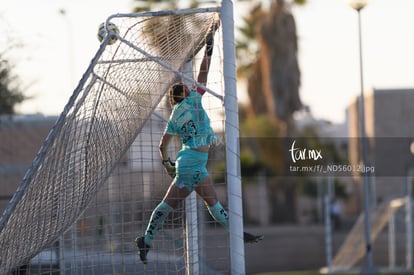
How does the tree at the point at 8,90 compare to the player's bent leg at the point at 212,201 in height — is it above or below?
above

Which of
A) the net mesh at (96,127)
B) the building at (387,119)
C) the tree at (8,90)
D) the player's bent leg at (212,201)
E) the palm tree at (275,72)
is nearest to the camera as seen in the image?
the net mesh at (96,127)

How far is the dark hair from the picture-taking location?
29.1ft

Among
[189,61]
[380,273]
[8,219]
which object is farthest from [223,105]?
[380,273]

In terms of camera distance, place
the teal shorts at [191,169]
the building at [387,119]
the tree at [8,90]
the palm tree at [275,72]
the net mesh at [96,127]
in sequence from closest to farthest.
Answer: the net mesh at [96,127], the teal shorts at [191,169], the tree at [8,90], the building at [387,119], the palm tree at [275,72]

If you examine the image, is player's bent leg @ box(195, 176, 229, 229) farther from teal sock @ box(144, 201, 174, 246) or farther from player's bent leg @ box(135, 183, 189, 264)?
teal sock @ box(144, 201, 174, 246)

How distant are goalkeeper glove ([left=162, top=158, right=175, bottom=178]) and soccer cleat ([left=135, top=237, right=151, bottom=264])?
25.9 inches

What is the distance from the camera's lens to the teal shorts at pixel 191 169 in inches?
348

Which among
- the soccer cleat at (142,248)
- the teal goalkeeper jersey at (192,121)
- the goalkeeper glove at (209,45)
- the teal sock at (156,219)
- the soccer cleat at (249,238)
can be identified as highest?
the goalkeeper glove at (209,45)

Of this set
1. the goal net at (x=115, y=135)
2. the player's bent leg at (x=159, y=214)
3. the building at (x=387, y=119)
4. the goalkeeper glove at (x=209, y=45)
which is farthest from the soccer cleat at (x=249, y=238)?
the building at (x=387, y=119)

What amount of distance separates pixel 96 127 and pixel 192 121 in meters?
0.84

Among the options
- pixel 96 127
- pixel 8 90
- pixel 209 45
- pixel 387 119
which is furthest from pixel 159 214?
pixel 387 119

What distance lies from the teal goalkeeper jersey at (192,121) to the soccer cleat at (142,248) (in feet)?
3.17

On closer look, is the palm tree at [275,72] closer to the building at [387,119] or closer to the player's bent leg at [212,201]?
the building at [387,119]

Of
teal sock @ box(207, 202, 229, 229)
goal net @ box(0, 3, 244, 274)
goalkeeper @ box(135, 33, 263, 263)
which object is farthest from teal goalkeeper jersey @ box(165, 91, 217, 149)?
teal sock @ box(207, 202, 229, 229)
